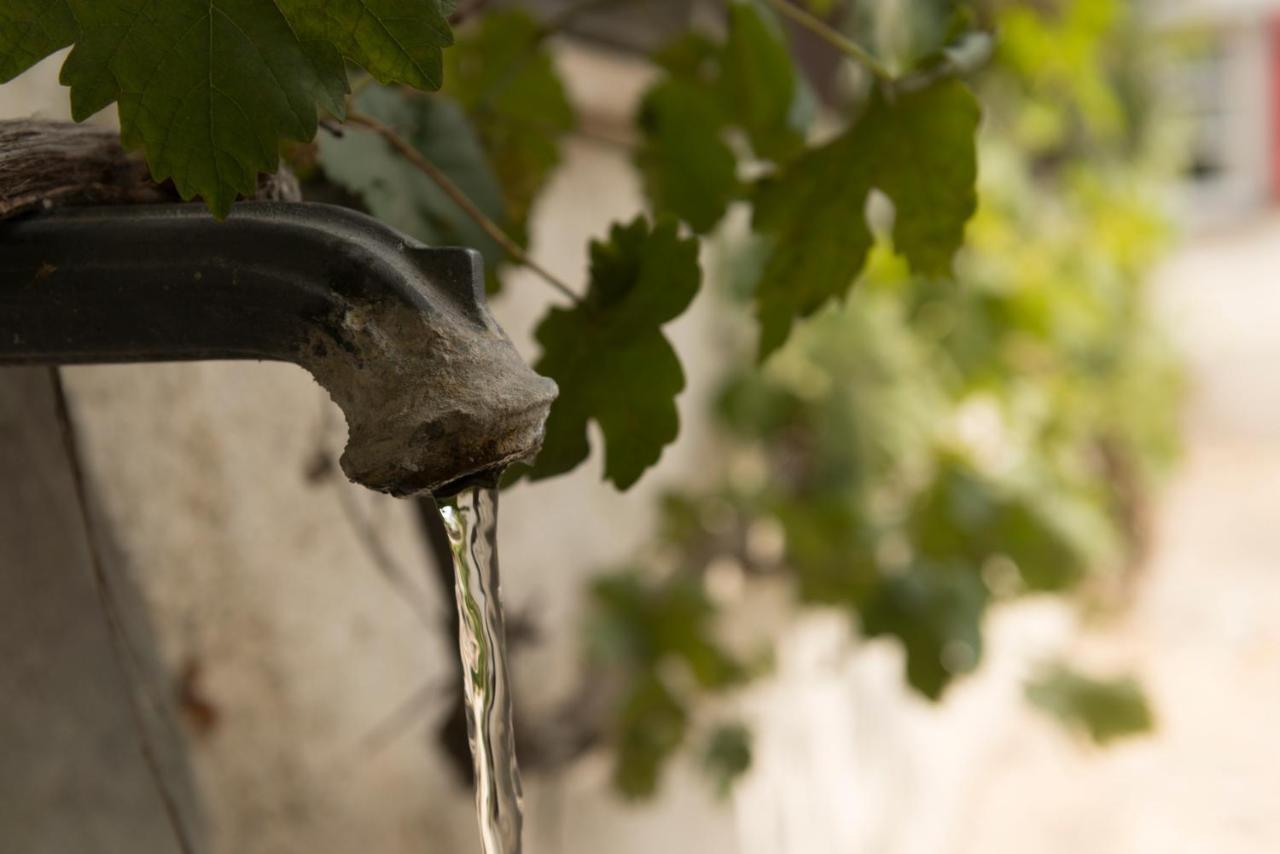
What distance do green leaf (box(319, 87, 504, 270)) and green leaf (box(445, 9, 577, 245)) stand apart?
13cm

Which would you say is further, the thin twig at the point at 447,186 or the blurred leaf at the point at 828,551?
the blurred leaf at the point at 828,551

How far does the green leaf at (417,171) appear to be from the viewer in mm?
469

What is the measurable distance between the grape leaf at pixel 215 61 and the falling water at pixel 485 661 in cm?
10

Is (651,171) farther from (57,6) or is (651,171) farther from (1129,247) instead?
(1129,247)

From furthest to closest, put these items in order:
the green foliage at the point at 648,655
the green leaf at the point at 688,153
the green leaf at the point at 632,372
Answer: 1. the green foliage at the point at 648,655
2. the green leaf at the point at 688,153
3. the green leaf at the point at 632,372

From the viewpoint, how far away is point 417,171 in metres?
0.52

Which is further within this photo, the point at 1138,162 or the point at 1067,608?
the point at 1138,162

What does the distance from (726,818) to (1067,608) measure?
2.01 meters

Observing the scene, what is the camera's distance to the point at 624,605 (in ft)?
4.07

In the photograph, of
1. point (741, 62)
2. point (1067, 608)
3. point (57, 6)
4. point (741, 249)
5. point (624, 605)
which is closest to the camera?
point (57, 6)

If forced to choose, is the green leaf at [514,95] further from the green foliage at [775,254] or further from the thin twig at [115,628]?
the thin twig at [115,628]

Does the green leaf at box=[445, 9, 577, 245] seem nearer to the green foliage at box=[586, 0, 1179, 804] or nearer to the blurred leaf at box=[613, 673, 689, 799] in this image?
the green foliage at box=[586, 0, 1179, 804]

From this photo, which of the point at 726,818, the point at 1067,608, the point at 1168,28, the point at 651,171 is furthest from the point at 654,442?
the point at 1168,28

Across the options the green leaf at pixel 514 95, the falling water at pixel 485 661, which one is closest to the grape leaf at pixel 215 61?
the falling water at pixel 485 661
